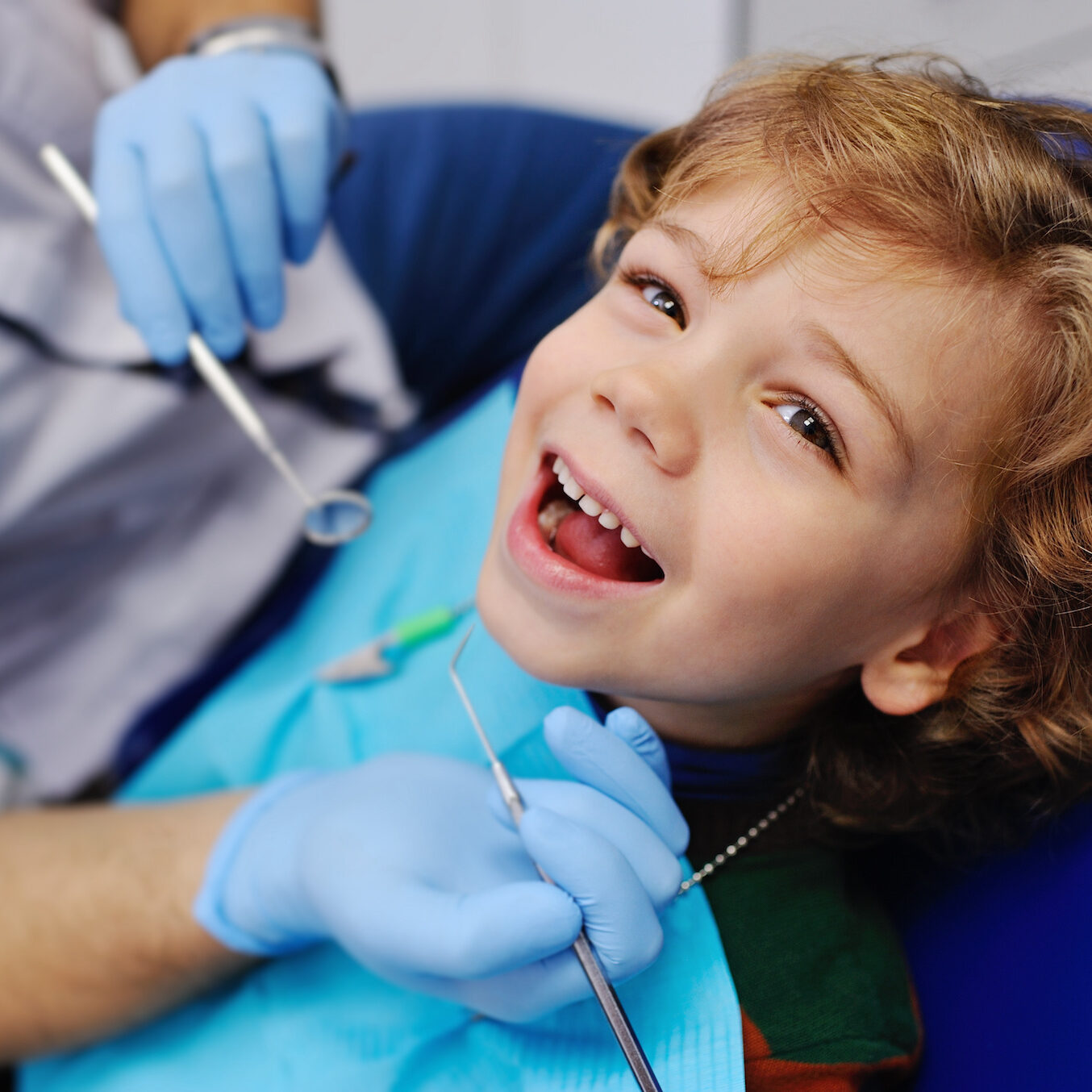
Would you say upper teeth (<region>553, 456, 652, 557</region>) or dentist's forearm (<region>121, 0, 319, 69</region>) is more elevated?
dentist's forearm (<region>121, 0, 319, 69</region>)

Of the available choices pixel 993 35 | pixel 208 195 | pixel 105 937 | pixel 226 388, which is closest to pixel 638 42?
pixel 993 35

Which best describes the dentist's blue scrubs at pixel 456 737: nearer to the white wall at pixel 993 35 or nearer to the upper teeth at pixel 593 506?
the upper teeth at pixel 593 506

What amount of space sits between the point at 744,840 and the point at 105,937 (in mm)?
552

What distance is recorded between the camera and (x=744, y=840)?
78 centimetres

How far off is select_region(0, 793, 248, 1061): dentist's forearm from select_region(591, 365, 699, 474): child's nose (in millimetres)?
524

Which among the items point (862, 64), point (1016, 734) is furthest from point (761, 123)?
point (1016, 734)

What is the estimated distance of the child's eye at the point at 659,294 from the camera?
2.37 feet

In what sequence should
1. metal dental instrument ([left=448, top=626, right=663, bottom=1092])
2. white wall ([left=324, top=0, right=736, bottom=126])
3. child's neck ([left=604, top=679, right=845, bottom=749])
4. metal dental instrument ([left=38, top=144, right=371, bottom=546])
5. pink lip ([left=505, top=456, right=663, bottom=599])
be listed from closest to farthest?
metal dental instrument ([left=448, top=626, right=663, bottom=1092]), pink lip ([left=505, top=456, right=663, bottom=599]), child's neck ([left=604, top=679, right=845, bottom=749]), metal dental instrument ([left=38, top=144, right=371, bottom=546]), white wall ([left=324, top=0, right=736, bottom=126])

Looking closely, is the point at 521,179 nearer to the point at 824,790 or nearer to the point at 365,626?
the point at 365,626

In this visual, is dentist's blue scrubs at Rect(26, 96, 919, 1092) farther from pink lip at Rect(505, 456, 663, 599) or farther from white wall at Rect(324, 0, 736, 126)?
white wall at Rect(324, 0, 736, 126)

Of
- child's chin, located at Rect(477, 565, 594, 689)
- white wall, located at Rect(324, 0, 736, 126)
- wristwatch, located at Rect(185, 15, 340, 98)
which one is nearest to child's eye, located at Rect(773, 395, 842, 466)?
child's chin, located at Rect(477, 565, 594, 689)

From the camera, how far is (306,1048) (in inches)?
31.3

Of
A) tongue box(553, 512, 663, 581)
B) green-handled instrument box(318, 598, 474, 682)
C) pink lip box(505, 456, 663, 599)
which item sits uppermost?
pink lip box(505, 456, 663, 599)

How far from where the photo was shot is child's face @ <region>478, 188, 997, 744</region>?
0.63 m
